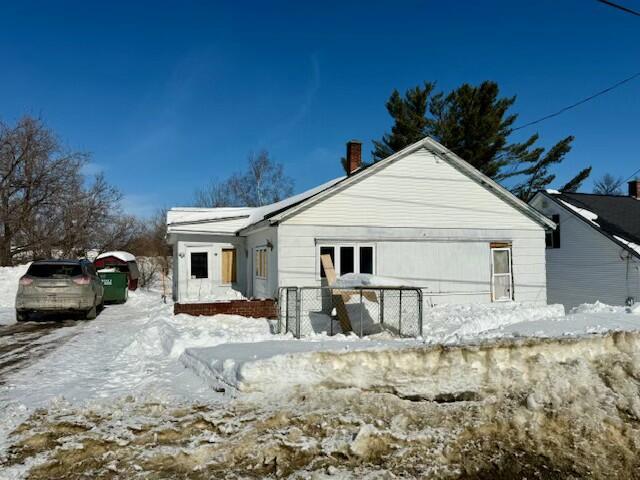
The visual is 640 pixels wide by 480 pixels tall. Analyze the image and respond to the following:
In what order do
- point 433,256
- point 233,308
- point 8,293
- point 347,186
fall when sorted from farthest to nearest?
point 8,293 < point 433,256 < point 347,186 < point 233,308

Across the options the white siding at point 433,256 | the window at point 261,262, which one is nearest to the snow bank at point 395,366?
the white siding at point 433,256

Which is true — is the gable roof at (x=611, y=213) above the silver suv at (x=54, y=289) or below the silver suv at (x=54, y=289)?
above

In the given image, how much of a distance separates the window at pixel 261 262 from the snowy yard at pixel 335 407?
7602 millimetres

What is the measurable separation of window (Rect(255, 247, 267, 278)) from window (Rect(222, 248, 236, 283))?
2.41m

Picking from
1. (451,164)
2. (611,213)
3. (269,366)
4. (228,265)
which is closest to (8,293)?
(228,265)

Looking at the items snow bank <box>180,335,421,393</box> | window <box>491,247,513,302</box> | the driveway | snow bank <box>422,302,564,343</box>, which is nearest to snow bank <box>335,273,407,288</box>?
snow bank <box>422,302,564,343</box>

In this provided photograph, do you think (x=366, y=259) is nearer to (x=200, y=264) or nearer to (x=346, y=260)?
→ (x=346, y=260)

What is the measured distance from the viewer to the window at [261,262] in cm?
1630

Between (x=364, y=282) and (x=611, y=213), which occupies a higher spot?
(x=611, y=213)

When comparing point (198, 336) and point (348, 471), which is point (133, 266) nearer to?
point (198, 336)

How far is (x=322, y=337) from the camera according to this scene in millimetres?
9164

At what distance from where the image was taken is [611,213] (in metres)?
26.3

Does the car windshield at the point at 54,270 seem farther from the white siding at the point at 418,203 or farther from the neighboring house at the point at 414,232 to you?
the white siding at the point at 418,203

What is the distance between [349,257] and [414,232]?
2.52m
